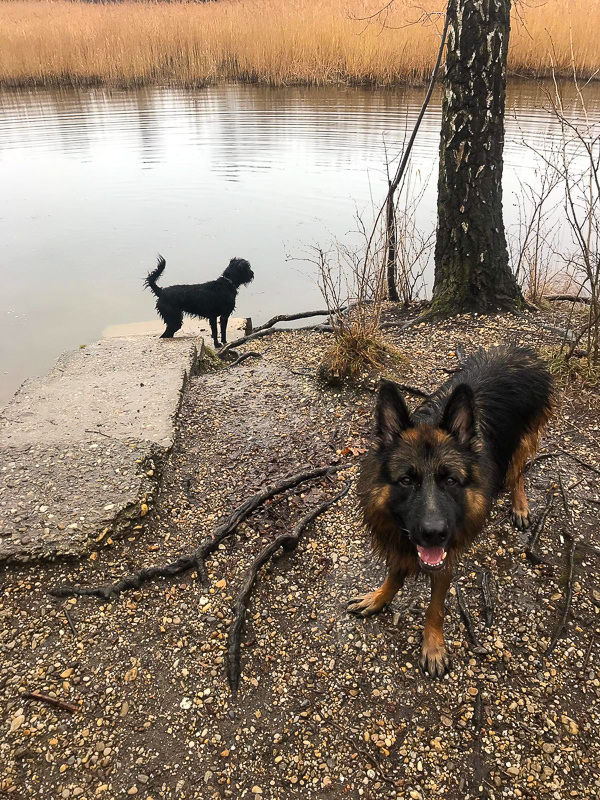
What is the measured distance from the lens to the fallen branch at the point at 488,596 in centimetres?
258

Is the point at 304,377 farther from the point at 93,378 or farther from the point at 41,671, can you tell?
the point at 41,671

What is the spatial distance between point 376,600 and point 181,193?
10.3 m

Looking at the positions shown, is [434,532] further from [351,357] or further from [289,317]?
[289,317]

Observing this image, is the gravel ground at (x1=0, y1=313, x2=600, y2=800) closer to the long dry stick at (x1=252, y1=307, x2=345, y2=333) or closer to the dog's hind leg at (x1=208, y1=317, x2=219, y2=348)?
the dog's hind leg at (x1=208, y1=317, x2=219, y2=348)

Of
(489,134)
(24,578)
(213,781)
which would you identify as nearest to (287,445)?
(24,578)

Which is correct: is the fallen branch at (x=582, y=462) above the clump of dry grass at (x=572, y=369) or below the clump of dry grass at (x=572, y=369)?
below

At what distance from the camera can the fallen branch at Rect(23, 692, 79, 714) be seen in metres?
2.25

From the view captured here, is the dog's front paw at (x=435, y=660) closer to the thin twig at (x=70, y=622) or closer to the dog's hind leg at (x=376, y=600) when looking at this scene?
the dog's hind leg at (x=376, y=600)

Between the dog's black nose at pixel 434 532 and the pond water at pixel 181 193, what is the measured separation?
4162mm

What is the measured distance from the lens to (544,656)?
2410mm

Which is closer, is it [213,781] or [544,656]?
[213,781]

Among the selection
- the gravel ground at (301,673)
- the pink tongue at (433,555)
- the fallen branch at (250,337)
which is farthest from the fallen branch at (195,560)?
the fallen branch at (250,337)

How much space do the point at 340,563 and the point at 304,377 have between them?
85.4 inches

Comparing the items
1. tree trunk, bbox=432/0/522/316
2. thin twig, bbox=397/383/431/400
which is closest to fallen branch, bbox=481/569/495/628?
thin twig, bbox=397/383/431/400
